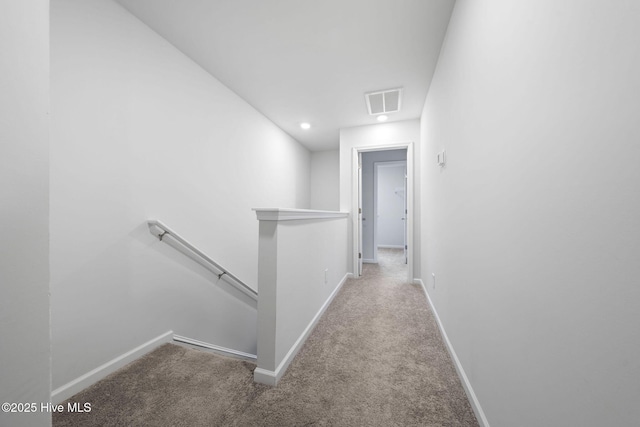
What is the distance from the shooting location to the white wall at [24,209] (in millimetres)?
539

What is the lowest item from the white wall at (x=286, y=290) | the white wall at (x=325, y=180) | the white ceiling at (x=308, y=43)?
the white wall at (x=286, y=290)

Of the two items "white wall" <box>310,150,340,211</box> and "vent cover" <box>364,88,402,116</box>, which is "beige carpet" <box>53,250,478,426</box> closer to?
"vent cover" <box>364,88,402,116</box>

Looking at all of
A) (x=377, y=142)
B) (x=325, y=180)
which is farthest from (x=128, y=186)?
(x=325, y=180)

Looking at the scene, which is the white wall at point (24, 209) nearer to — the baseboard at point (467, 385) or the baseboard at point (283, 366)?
the baseboard at point (283, 366)

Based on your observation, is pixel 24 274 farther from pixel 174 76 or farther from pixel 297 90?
pixel 297 90

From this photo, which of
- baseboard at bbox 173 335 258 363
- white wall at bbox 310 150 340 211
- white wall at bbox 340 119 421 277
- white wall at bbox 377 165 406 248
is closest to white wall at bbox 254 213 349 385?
baseboard at bbox 173 335 258 363

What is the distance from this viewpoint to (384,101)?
2.76 m

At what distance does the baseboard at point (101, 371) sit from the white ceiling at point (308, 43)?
2415 millimetres

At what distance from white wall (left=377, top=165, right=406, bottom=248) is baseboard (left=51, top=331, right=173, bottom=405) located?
19.3 feet

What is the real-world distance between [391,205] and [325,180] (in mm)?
2813

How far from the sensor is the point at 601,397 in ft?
1.53

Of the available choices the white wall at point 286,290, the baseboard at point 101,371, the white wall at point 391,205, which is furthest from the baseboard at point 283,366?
the white wall at point 391,205

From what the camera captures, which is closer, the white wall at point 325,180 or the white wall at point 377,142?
the white wall at point 377,142

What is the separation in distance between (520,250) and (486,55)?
886mm
